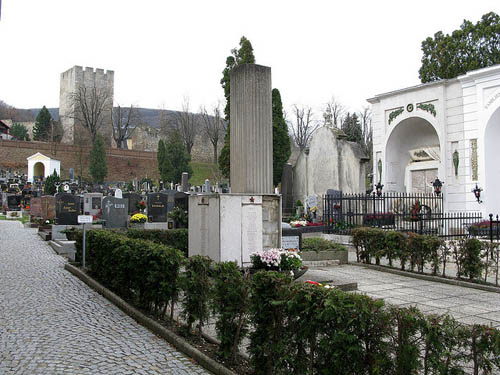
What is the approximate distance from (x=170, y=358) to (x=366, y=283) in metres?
5.41

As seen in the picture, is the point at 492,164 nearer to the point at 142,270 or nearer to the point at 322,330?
the point at 142,270

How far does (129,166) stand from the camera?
6134cm

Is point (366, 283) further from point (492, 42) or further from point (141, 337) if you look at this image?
point (492, 42)

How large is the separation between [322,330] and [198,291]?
2.02m

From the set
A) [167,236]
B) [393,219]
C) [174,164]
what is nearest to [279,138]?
[393,219]

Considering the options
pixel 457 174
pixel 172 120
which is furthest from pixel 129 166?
pixel 457 174

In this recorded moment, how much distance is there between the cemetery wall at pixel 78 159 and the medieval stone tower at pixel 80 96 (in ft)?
25.1

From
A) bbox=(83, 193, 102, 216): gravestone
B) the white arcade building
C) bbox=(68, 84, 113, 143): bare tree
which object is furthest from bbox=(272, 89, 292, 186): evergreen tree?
bbox=(68, 84, 113, 143): bare tree

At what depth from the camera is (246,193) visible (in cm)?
861

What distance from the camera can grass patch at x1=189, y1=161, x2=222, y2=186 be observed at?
57406mm

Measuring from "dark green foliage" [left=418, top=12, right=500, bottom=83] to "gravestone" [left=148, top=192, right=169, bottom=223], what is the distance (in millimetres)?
22608

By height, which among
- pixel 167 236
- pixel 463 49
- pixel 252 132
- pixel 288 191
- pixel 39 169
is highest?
pixel 463 49

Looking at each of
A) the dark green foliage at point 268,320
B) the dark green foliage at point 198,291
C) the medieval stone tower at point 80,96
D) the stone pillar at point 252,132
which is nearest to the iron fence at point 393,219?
the stone pillar at point 252,132

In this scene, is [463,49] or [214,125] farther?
[214,125]
